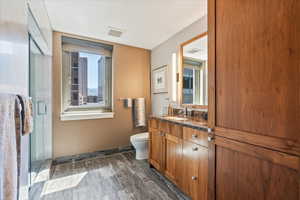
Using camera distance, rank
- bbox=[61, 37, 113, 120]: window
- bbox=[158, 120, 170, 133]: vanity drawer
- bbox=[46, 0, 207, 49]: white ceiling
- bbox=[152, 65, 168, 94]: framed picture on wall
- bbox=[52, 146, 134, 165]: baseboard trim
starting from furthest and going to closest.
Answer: bbox=[152, 65, 168, 94]: framed picture on wall < bbox=[61, 37, 113, 120]: window < bbox=[52, 146, 134, 165]: baseboard trim < bbox=[158, 120, 170, 133]: vanity drawer < bbox=[46, 0, 207, 49]: white ceiling

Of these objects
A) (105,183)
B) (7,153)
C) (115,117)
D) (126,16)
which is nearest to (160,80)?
(115,117)

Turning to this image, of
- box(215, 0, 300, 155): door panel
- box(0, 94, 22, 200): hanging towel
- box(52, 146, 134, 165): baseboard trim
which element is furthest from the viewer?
box(52, 146, 134, 165): baseboard trim

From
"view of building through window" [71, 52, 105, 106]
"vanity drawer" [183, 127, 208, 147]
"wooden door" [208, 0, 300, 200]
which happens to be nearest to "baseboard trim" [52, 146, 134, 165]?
"view of building through window" [71, 52, 105, 106]

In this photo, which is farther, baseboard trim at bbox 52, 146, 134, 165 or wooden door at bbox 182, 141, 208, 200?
baseboard trim at bbox 52, 146, 134, 165

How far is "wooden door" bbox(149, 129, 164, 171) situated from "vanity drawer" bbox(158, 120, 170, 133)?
0.07 metres

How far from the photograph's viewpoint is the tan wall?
229 centimetres

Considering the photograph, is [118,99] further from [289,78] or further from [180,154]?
[289,78]

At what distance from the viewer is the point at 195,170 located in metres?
1.32

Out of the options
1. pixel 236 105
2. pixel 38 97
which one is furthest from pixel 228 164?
pixel 38 97

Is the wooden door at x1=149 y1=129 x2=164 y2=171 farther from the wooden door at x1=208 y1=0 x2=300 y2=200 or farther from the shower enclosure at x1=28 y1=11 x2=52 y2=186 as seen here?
the shower enclosure at x1=28 y1=11 x2=52 y2=186

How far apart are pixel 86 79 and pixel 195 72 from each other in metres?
1.96

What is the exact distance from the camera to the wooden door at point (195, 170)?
48.3 inches

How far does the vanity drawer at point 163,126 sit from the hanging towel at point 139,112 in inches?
40.4

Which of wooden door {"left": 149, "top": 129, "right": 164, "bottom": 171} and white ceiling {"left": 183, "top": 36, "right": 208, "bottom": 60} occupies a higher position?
white ceiling {"left": 183, "top": 36, "right": 208, "bottom": 60}
